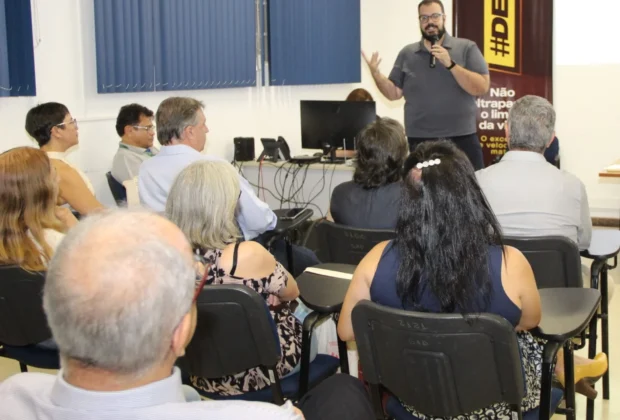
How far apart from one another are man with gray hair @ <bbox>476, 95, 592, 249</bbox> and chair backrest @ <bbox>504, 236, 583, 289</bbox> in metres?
0.26

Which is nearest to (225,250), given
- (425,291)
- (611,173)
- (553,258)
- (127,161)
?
(425,291)

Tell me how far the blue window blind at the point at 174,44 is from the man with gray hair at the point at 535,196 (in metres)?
3.10

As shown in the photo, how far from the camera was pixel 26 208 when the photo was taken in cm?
279

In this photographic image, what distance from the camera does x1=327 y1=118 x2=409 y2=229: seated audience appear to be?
336 centimetres

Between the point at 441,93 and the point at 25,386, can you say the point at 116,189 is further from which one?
the point at 25,386

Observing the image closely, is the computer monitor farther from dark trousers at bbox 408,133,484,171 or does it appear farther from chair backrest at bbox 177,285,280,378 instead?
chair backrest at bbox 177,285,280,378

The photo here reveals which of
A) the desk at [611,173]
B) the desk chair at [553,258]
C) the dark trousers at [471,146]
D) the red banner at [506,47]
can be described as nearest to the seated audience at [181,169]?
the desk chair at [553,258]

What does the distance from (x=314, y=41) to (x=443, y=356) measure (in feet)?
18.5

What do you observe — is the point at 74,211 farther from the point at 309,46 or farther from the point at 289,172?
the point at 309,46

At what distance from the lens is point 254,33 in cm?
663

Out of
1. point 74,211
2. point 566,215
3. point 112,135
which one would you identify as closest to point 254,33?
point 112,135

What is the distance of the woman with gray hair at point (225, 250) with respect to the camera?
2467mm

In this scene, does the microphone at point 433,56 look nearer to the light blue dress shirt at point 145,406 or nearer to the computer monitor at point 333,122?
the computer monitor at point 333,122

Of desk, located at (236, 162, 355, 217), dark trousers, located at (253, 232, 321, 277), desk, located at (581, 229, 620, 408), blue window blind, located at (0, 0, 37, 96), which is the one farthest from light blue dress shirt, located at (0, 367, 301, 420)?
desk, located at (236, 162, 355, 217)
